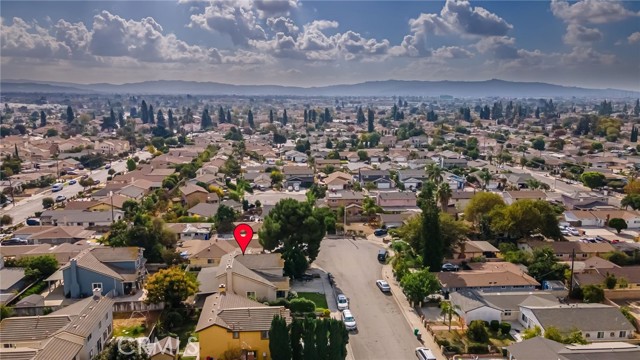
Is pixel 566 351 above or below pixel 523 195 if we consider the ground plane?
below

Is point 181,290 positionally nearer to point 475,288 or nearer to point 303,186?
point 475,288

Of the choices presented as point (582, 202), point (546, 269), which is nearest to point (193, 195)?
point (546, 269)

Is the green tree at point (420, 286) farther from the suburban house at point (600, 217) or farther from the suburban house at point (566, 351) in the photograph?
the suburban house at point (600, 217)

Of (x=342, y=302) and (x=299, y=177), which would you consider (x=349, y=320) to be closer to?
(x=342, y=302)

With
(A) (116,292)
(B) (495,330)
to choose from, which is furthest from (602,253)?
(A) (116,292)

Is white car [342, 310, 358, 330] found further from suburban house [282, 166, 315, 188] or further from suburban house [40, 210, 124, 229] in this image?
suburban house [282, 166, 315, 188]

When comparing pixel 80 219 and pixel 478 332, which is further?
pixel 80 219

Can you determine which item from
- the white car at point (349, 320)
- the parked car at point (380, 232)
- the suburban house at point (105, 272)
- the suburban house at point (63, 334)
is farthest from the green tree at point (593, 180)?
the suburban house at point (63, 334)
